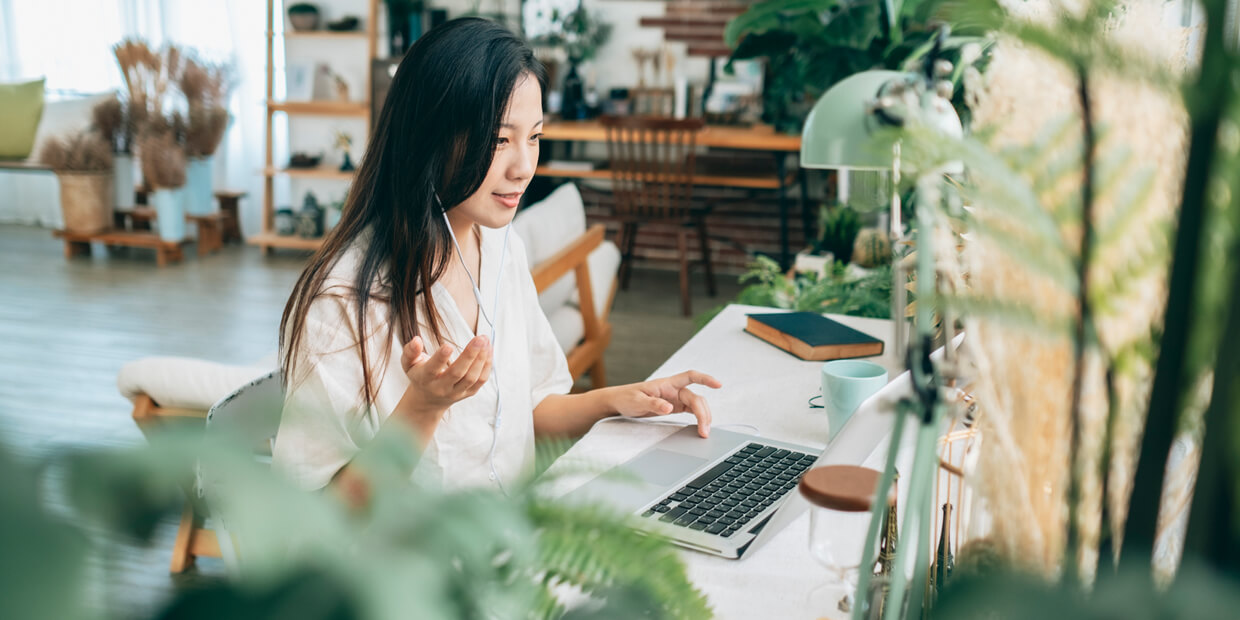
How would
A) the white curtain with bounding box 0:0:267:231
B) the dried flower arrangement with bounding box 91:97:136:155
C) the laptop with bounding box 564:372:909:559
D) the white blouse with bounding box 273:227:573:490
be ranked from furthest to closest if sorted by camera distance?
the white curtain with bounding box 0:0:267:231 < the dried flower arrangement with bounding box 91:97:136:155 < the white blouse with bounding box 273:227:573:490 < the laptop with bounding box 564:372:909:559

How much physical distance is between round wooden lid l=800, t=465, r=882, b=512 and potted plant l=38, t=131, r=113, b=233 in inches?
231

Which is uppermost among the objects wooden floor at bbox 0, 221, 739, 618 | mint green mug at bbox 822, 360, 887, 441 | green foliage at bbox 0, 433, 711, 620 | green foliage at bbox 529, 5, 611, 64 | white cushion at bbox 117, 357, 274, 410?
green foliage at bbox 529, 5, 611, 64

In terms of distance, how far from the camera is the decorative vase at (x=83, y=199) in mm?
5438

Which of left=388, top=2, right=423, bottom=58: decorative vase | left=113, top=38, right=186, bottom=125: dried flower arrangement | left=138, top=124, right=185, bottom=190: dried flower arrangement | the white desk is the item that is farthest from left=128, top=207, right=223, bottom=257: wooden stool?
the white desk

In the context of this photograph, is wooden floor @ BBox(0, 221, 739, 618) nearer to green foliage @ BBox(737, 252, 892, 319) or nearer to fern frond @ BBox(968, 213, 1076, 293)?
green foliage @ BBox(737, 252, 892, 319)

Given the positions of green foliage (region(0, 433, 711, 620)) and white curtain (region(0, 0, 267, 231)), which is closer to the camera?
green foliage (region(0, 433, 711, 620))

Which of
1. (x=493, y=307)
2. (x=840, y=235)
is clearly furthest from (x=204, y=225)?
(x=493, y=307)

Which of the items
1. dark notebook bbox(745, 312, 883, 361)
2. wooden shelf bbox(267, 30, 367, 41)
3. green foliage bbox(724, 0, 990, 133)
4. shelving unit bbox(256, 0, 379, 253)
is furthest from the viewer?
wooden shelf bbox(267, 30, 367, 41)

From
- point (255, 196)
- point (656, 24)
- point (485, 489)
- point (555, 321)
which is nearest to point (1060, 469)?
point (485, 489)

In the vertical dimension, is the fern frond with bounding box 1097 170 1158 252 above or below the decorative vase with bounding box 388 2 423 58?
below

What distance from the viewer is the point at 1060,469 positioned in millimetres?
452

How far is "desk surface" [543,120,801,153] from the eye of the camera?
15.8 feet

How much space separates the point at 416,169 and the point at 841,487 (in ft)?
2.74

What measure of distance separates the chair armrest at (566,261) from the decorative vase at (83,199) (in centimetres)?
378
